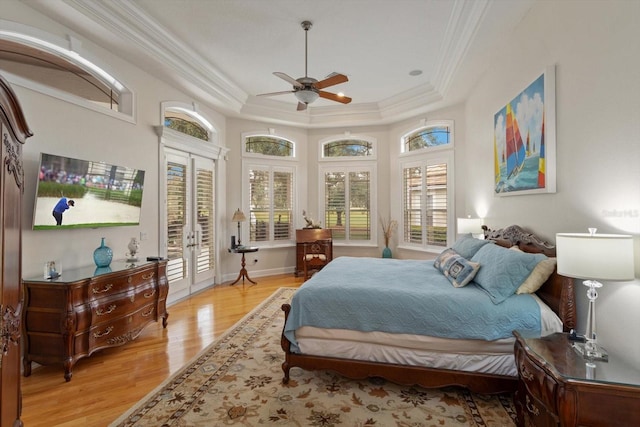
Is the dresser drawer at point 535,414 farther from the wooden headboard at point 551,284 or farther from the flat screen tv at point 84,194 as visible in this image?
the flat screen tv at point 84,194

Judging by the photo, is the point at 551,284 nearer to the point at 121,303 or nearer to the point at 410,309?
the point at 410,309

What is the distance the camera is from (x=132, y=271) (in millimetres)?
3336

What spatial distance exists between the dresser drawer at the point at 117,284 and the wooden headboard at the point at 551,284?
3787 mm

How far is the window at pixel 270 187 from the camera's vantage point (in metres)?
6.58

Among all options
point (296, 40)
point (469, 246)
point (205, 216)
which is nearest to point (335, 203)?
point (205, 216)

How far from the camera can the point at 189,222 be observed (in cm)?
523

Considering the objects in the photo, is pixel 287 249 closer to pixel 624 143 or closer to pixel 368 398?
pixel 368 398

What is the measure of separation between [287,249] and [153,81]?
13.0 ft

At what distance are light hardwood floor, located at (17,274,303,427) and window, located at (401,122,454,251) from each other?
370cm

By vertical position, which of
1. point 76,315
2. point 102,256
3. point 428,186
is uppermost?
point 428,186

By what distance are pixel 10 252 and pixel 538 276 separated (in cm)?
337

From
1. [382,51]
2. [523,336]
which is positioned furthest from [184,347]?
[382,51]

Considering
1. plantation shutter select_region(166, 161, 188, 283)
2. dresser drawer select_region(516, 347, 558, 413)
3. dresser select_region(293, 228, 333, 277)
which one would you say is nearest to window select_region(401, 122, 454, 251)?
dresser select_region(293, 228, 333, 277)

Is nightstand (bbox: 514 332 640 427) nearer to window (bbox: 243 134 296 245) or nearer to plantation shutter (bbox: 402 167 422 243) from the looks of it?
plantation shutter (bbox: 402 167 422 243)
